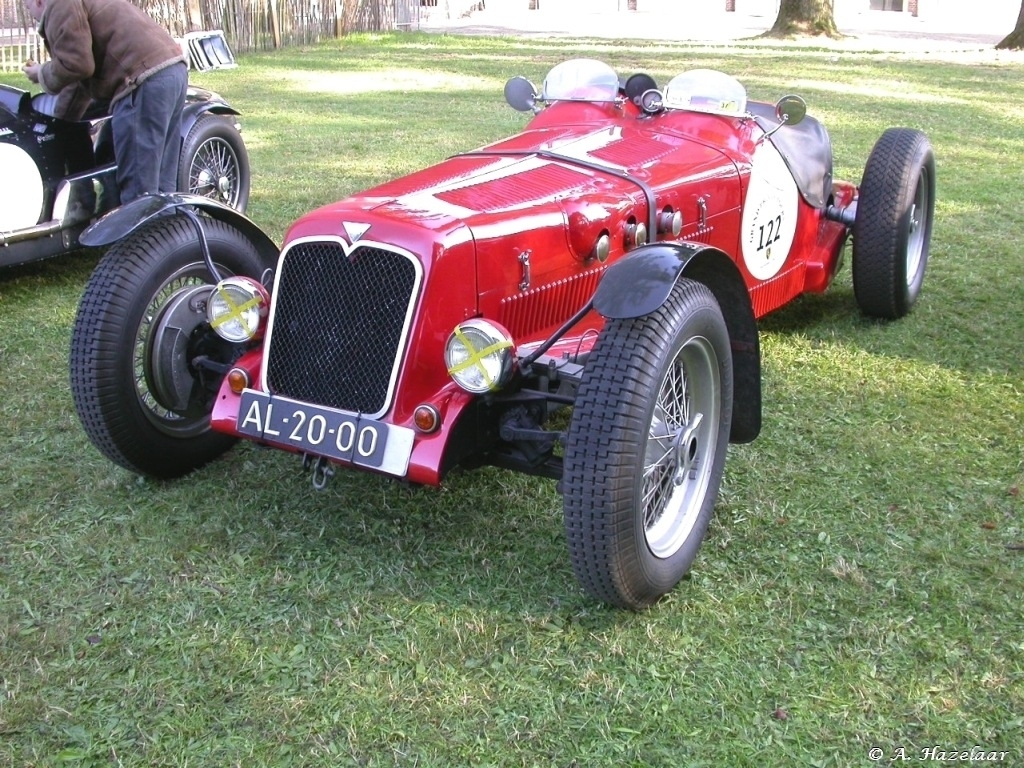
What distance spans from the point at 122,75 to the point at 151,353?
2.96m

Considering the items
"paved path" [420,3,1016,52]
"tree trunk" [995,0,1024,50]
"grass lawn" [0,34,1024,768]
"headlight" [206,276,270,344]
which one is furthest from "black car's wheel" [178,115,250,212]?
"tree trunk" [995,0,1024,50]

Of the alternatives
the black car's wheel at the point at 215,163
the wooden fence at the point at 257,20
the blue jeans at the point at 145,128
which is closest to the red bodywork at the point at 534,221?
the blue jeans at the point at 145,128

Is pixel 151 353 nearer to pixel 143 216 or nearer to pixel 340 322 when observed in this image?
pixel 143 216

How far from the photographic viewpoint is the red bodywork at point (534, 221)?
10.1ft

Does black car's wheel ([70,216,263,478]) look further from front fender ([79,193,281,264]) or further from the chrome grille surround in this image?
the chrome grille surround

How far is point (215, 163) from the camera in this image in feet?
23.1

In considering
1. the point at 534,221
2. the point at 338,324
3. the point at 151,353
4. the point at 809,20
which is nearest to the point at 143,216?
the point at 151,353

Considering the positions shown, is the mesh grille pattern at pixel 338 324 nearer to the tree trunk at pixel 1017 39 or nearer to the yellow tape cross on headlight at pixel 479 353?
the yellow tape cross on headlight at pixel 479 353

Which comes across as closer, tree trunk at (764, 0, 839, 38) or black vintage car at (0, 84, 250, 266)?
black vintage car at (0, 84, 250, 266)

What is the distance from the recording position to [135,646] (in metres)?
2.85

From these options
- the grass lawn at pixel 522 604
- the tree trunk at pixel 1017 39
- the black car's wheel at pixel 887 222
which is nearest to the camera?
the grass lawn at pixel 522 604

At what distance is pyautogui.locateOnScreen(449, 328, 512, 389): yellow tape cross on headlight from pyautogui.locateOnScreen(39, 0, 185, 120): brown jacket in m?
3.77

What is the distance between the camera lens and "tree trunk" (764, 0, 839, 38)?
19.8 m

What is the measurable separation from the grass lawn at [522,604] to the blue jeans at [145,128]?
4.28 feet
